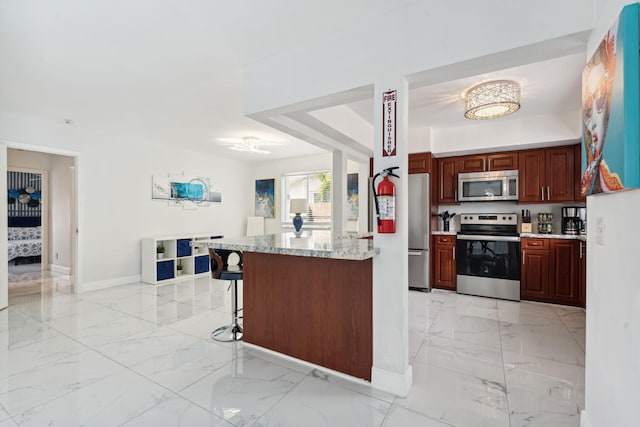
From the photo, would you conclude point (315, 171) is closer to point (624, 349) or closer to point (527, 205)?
point (527, 205)

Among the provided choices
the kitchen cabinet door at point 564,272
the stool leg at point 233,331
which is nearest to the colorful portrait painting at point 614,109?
the stool leg at point 233,331

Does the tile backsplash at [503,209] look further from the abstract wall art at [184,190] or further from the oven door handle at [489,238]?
the abstract wall art at [184,190]

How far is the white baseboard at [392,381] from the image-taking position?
6.41 ft

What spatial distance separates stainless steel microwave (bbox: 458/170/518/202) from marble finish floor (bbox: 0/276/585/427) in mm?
1632

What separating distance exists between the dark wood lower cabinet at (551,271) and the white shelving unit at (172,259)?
4839 millimetres

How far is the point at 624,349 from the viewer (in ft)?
3.80

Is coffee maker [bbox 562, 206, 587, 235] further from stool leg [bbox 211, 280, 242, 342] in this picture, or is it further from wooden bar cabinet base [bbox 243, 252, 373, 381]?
stool leg [bbox 211, 280, 242, 342]

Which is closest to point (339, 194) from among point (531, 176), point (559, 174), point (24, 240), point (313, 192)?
point (313, 192)

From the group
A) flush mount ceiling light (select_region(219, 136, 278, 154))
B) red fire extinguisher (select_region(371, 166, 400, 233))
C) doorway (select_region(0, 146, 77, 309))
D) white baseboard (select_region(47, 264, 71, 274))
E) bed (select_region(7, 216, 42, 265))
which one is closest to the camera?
red fire extinguisher (select_region(371, 166, 400, 233))

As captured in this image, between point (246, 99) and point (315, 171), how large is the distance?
3747mm

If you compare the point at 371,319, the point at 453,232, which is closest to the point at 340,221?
the point at 453,232

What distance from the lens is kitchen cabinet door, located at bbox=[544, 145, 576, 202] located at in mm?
3891

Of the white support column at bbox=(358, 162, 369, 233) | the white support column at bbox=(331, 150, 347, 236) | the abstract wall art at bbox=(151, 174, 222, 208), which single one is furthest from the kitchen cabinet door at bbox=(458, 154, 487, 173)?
the abstract wall art at bbox=(151, 174, 222, 208)

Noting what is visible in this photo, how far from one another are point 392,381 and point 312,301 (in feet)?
2.49
